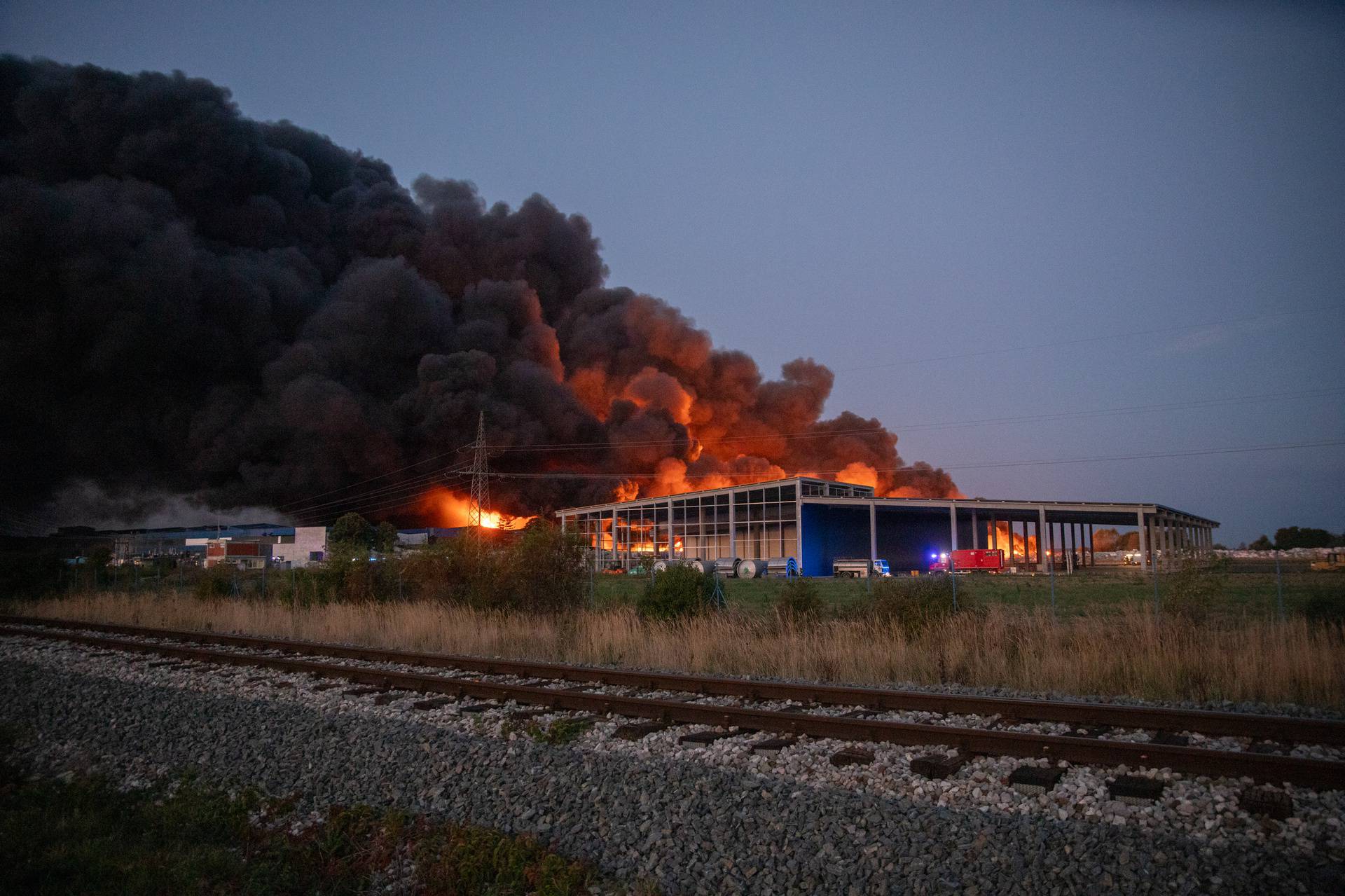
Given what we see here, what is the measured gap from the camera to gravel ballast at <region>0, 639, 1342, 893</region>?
414 cm

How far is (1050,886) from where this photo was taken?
13.1 ft

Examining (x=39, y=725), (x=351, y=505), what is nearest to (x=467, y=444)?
(x=351, y=505)

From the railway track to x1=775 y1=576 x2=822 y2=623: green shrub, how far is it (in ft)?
11.1

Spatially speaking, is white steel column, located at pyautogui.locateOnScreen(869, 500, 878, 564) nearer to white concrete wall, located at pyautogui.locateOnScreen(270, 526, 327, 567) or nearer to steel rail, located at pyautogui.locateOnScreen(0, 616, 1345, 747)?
steel rail, located at pyautogui.locateOnScreen(0, 616, 1345, 747)

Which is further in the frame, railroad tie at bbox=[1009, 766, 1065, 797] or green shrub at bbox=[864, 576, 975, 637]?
green shrub at bbox=[864, 576, 975, 637]

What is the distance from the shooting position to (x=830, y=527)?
44.3 metres

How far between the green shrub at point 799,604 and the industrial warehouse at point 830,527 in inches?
941

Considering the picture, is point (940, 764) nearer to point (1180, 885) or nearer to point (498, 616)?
point (1180, 885)

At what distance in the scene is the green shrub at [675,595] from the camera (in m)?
14.9

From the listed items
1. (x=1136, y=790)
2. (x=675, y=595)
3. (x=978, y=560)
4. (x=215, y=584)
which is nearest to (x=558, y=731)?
(x=1136, y=790)

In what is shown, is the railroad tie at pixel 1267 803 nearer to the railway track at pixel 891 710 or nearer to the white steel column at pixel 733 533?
the railway track at pixel 891 710

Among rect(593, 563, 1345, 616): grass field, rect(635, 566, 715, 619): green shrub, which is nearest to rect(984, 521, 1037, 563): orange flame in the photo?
rect(593, 563, 1345, 616): grass field

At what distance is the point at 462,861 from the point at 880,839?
85.4 inches

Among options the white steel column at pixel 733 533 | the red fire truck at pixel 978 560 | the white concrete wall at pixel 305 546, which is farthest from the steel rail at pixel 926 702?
the white concrete wall at pixel 305 546
